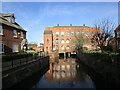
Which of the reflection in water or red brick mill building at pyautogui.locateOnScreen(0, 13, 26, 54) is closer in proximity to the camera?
the reflection in water

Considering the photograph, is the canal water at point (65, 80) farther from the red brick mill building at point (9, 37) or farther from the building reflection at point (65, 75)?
the red brick mill building at point (9, 37)

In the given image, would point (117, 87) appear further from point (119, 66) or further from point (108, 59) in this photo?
point (108, 59)

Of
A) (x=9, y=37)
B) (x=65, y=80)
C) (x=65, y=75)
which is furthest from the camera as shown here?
(x=9, y=37)

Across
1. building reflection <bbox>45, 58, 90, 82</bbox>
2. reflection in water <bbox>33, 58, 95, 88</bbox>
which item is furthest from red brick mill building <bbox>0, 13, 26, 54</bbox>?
reflection in water <bbox>33, 58, 95, 88</bbox>

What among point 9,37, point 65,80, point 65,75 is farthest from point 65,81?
point 9,37

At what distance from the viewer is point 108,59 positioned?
10672 mm

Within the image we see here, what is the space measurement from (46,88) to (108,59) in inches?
283

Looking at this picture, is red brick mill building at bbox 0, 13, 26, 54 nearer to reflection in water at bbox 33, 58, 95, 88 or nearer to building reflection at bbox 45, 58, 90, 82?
building reflection at bbox 45, 58, 90, 82

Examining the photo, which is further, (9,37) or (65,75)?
(9,37)

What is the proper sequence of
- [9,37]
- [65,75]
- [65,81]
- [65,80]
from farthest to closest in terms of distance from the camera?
[9,37], [65,75], [65,80], [65,81]

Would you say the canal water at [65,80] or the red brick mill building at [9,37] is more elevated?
the red brick mill building at [9,37]

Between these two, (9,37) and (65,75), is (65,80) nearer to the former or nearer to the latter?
(65,75)

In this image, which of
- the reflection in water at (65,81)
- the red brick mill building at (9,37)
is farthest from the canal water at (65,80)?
the red brick mill building at (9,37)

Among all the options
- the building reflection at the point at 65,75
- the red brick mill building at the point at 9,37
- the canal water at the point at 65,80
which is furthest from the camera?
the red brick mill building at the point at 9,37
